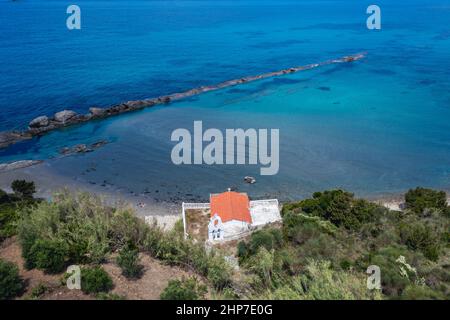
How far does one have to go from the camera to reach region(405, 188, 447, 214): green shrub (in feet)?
94.9

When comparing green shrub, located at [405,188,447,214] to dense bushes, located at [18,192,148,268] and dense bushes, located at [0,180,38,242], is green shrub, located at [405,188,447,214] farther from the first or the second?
dense bushes, located at [0,180,38,242]

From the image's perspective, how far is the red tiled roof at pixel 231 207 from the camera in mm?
25594

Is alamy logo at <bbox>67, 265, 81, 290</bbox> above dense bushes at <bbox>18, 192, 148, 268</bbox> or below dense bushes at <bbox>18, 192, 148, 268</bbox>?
below

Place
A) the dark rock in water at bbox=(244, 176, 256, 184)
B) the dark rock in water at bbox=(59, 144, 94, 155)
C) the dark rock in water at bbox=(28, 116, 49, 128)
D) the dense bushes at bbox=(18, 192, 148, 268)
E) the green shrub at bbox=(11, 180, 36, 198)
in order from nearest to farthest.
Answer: the dense bushes at bbox=(18, 192, 148, 268), the green shrub at bbox=(11, 180, 36, 198), the dark rock in water at bbox=(244, 176, 256, 184), the dark rock in water at bbox=(59, 144, 94, 155), the dark rock in water at bbox=(28, 116, 49, 128)

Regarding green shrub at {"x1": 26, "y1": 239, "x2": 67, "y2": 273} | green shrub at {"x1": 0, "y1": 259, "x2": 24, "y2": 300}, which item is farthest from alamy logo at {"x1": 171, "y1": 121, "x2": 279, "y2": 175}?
green shrub at {"x1": 0, "y1": 259, "x2": 24, "y2": 300}

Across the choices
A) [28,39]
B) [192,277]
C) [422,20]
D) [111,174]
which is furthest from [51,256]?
[422,20]

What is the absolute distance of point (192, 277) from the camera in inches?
632

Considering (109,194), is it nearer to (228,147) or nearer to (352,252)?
(228,147)

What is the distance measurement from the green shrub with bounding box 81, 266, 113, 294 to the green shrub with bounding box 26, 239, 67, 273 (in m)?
1.60

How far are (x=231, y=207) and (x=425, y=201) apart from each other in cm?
1572

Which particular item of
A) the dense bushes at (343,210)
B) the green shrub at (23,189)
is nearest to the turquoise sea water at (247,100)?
the green shrub at (23,189)

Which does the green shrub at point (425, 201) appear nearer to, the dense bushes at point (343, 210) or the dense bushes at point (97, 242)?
the dense bushes at point (343, 210)

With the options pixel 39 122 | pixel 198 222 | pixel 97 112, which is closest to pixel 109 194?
pixel 198 222

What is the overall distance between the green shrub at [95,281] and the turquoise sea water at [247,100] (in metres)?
20.0
